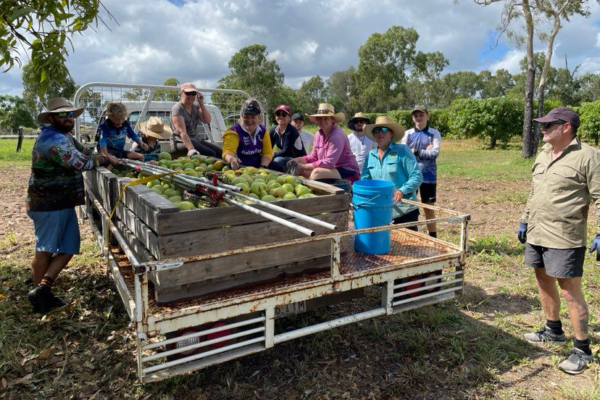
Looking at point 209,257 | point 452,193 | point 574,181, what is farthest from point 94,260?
point 452,193

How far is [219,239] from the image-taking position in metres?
2.98

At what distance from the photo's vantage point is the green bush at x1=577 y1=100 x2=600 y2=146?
2603 centimetres

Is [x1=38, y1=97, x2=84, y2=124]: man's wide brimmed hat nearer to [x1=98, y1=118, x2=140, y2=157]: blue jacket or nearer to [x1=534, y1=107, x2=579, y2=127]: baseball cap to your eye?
[x1=98, y1=118, x2=140, y2=157]: blue jacket

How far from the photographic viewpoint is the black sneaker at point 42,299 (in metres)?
4.48

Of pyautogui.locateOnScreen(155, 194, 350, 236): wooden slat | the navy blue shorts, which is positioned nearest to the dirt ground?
pyautogui.locateOnScreen(155, 194, 350, 236): wooden slat

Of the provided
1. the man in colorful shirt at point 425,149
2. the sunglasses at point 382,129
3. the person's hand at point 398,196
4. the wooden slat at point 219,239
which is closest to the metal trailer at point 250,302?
the wooden slat at point 219,239

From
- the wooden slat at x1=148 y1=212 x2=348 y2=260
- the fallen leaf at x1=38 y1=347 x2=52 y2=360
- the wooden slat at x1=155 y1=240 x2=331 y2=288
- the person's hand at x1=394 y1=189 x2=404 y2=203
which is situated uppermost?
the person's hand at x1=394 y1=189 x2=404 y2=203

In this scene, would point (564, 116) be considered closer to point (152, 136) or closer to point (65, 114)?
point (65, 114)

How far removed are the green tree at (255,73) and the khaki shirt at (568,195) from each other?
59.0 m

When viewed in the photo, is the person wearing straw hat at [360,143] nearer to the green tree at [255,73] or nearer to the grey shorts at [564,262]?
the grey shorts at [564,262]

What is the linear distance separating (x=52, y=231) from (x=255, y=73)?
194ft

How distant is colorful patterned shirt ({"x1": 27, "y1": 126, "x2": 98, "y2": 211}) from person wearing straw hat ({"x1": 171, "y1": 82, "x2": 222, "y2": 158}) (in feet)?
4.83

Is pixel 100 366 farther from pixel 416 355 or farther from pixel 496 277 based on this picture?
pixel 496 277

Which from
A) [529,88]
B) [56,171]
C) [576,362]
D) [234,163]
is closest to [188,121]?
[234,163]
